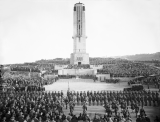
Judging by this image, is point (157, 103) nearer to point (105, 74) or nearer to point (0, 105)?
point (0, 105)

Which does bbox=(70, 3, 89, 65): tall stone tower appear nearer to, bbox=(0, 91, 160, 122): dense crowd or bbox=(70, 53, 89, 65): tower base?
bbox=(70, 53, 89, 65): tower base

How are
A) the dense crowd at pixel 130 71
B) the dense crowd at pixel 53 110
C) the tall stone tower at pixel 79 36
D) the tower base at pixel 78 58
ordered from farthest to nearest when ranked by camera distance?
the tall stone tower at pixel 79 36 → the tower base at pixel 78 58 → the dense crowd at pixel 130 71 → the dense crowd at pixel 53 110

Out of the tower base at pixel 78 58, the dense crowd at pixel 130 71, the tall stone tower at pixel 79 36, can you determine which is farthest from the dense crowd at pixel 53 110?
the tall stone tower at pixel 79 36

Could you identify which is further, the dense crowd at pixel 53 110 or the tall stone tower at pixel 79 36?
the tall stone tower at pixel 79 36

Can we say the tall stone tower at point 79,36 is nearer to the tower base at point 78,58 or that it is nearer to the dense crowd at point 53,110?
the tower base at point 78,58

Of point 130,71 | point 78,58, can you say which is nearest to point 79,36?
point 78,58

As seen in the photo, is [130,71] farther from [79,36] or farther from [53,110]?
[53,110]

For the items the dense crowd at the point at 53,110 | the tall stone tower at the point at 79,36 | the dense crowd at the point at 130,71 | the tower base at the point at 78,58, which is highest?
the tall stone tower at the point at 79,36

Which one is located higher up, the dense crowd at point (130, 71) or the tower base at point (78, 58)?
the tower base at point (78, 58)

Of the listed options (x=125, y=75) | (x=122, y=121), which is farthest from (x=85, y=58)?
(x=122, y=121)
